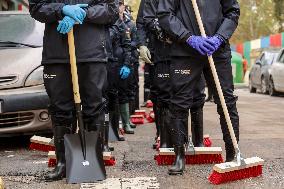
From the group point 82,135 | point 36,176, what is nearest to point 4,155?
point 36,176

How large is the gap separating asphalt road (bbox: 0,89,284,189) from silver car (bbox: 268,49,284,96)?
31.7ft

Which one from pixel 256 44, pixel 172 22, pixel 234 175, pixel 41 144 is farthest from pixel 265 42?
pixel 234 175

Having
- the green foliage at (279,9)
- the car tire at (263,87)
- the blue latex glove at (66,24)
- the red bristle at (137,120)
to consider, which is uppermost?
the green foliage at (279,9)

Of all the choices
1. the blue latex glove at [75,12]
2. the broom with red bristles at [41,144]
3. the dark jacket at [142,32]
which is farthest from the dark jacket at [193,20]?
the broom with red bristles at [41,144]

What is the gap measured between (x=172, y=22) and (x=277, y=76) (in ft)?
48.0

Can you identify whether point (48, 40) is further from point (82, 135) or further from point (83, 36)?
point (82, 135)

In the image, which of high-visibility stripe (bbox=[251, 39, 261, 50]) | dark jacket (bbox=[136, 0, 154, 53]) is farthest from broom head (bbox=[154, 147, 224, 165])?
high-visibility stripe (bbox=[251, 39, 261, 50])

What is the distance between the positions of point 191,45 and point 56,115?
1238 mm

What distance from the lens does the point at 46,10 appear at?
505 cm

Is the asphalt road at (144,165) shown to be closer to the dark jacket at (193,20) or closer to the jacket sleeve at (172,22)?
the dark jacket at (193,20)

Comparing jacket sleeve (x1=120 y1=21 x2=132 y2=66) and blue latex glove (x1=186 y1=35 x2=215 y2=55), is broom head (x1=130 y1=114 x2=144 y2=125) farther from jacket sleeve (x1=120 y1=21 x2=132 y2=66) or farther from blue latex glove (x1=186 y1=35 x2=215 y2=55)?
blue latex glove (x1=186 y1=35 x2=215 y2=55)

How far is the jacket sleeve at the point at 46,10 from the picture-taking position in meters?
5.03

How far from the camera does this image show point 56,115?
5234 millimetres

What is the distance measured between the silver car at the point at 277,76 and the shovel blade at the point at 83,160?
14413 mm
